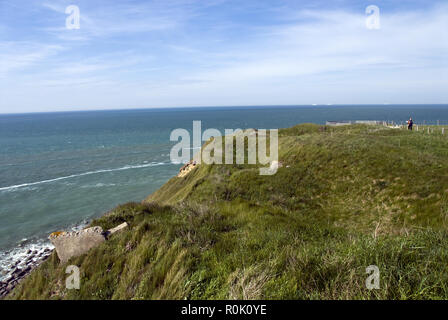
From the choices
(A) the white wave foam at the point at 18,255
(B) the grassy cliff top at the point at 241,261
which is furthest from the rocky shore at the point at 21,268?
(B) the grassy cliff top at the point at 241,261

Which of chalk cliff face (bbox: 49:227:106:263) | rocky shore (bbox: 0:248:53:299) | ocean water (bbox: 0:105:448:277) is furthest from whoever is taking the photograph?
ocean water (bbox: 0:105:448:277)

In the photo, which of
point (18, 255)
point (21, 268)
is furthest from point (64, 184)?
point (21, 268)

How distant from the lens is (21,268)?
19.7 metres

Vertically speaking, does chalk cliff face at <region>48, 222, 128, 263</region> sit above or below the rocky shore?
above

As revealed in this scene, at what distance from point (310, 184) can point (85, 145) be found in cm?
8004

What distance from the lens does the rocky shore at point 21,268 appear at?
675 inches

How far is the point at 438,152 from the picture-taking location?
23047 millimetres

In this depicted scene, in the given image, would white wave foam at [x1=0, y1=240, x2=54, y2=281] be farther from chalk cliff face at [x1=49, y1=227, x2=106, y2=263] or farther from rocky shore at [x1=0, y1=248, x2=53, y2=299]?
chalk cliff face at [x1=49, y1=227, x2=106, y2=263]

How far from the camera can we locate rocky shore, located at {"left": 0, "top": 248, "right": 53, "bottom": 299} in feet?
56.2

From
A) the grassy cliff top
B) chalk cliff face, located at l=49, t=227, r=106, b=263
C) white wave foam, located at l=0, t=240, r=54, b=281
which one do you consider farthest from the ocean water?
the grassy cliff top

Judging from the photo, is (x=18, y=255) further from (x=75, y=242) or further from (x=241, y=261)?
(x=241, y=261)
